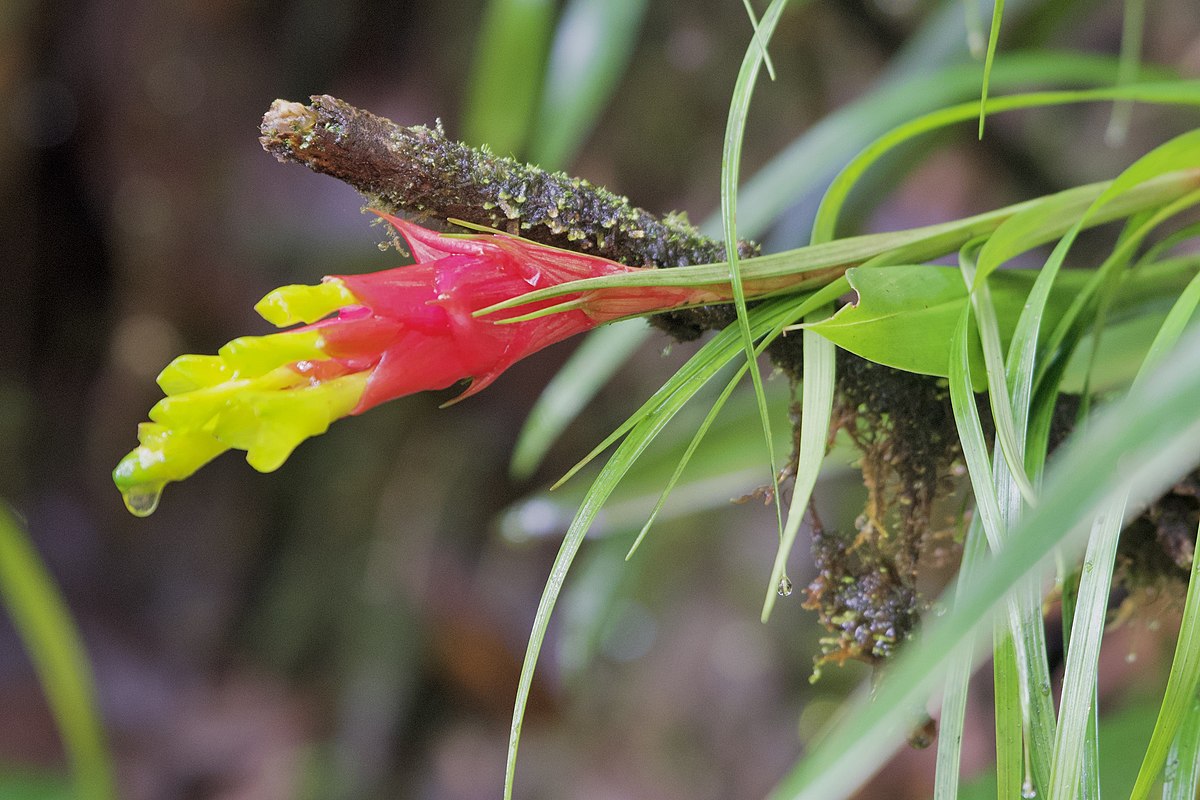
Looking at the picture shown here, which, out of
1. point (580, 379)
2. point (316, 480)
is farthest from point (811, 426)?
point (316, 480)

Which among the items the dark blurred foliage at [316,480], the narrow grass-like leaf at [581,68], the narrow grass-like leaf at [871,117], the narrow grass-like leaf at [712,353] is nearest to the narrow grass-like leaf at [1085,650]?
the narrow grass-like leaf at [712,353]

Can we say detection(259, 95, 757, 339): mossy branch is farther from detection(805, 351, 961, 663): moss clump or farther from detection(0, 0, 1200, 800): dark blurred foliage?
detection(0, 0, 1200, 800): dark blurred foliage

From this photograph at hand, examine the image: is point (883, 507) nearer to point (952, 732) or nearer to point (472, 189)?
point (952, 732)

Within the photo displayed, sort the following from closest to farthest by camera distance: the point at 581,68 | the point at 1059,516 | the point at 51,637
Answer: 1. the point at 1059,516
2. the point at 51,637
3. the point at 581,68

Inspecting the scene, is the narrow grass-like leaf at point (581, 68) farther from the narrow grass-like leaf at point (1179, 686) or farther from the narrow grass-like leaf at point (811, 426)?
the narrow grass-like leaf at point (1179, 686)

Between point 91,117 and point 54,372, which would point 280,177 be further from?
point 54,372

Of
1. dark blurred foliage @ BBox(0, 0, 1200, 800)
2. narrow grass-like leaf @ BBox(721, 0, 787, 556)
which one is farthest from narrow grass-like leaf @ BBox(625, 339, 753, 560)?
dark blurred foliage @ BBox(0, 0, 1200, 800)
